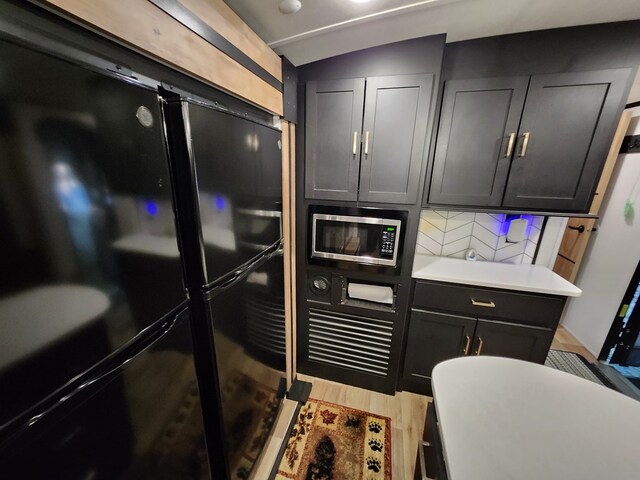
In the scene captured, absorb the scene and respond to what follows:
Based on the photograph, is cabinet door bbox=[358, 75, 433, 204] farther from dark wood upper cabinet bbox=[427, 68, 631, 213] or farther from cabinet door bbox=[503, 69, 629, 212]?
cabinet door bbox=[503, 69, 629, 212]

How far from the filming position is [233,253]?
1.00m

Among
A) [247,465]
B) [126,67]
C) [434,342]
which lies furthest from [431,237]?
[126,67]

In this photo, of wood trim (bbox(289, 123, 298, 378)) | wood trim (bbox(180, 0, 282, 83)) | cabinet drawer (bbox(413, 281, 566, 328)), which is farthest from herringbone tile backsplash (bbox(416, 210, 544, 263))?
wood trim (bbox(180, 0, 282, 83))

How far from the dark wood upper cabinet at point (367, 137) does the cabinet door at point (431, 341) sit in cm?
85

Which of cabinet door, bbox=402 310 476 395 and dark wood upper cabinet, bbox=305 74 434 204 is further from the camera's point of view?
cabinet door, bbox=402 310 476 395

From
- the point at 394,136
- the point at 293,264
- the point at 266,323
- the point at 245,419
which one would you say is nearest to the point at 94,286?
the point at 266,323

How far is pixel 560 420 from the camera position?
68 centimetres

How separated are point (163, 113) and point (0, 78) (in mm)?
341

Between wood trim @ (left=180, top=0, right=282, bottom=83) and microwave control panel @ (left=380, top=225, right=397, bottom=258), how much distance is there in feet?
3.47

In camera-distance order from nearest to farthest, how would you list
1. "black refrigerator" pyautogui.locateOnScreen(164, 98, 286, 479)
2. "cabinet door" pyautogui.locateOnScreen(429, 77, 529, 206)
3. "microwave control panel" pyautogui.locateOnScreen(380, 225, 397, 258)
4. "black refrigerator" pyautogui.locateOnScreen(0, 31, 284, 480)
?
"black refrigerator" pyautogui.locateOnScreen(0, 31, 284, 480)
"black refrigerator" pyautogui.locateOnScreen(164, 98, 286, 479)
"cabinet door" pyautogui.locateOnScreen(429, 77, 529, 206)
"microwave control panel" pyautogui.locateOnScreen(380, 225, 397, 258)

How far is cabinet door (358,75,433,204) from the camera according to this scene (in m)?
1.41

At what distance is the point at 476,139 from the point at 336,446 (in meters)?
2.10

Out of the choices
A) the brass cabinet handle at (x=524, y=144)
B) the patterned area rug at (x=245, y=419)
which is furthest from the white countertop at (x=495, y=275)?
the patterned area rug at (x=245, y=419)

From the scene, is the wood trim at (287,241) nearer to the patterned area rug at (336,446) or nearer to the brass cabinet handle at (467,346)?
the patterned area rug at (336,446)
